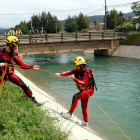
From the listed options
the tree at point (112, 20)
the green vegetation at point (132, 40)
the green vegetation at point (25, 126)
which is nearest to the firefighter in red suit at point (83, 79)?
the green vegetation at point (25, 126)

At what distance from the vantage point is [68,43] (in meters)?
30.5

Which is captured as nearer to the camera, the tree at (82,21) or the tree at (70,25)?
the tree at (70,25)

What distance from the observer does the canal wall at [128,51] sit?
102ft

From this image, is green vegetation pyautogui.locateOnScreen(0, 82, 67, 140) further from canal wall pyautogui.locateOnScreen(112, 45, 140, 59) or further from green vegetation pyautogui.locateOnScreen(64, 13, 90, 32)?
green vegetation pyautogui.locateOnScreen(64, 13, 90, 32)

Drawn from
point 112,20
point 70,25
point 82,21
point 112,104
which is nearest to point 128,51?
point 112,104

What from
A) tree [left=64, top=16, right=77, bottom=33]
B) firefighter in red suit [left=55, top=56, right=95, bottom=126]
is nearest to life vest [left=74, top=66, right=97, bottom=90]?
firefighter in red suit [left=55, top=56, right=95, bottom=126]

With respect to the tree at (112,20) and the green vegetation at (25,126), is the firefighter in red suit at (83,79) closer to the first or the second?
the green vegetation at (25,126)

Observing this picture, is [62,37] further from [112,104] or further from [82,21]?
[82,21]

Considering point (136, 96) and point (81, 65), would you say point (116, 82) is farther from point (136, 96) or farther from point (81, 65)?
point (81, 65)

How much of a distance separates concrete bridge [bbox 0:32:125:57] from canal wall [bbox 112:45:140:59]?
3.22ft

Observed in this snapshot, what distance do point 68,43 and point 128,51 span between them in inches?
415

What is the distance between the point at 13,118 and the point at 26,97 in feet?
6.53

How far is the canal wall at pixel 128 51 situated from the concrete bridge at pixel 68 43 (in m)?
0.98

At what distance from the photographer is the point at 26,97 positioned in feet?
22.2
